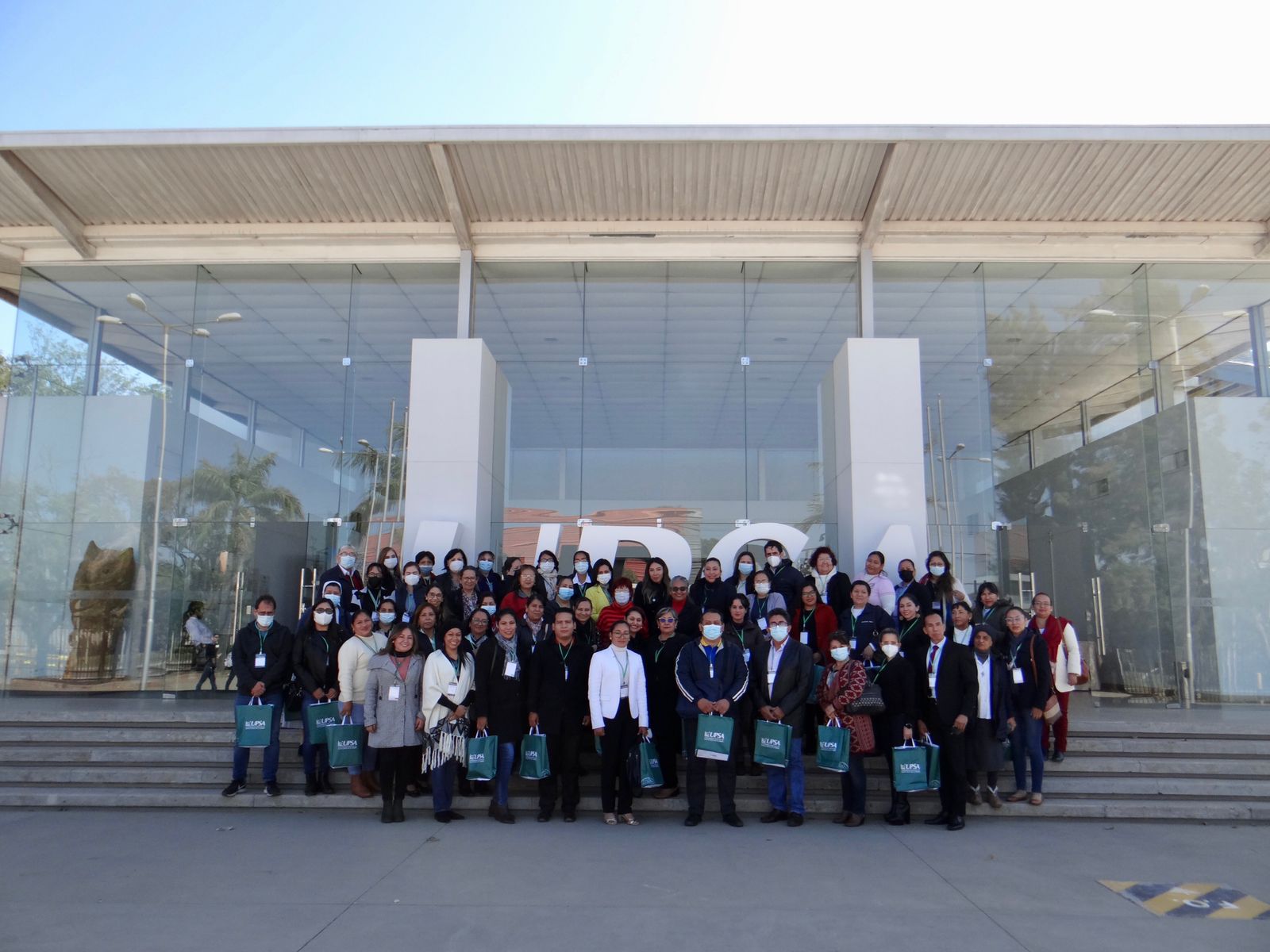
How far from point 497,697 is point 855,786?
293 centimetres

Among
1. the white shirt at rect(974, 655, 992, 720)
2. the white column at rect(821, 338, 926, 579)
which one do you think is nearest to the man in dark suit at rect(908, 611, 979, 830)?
the white shirt at rect(974, 655, 992, 720)

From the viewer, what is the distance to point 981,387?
43.2ft

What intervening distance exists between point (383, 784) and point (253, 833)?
98cm

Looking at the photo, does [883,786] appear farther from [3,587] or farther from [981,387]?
[3,587]

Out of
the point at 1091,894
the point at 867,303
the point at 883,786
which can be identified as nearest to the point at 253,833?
the point at 883,786

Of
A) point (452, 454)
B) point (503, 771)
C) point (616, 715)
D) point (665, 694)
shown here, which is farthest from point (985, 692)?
point (452, 454)

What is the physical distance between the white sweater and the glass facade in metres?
4.56

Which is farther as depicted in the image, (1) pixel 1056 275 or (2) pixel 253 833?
(1) pixel 1056 275

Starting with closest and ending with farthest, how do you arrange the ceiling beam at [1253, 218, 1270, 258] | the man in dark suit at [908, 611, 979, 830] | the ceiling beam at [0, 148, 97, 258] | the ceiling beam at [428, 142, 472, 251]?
the man in dark suit at [908, 611, 979, 830]
the ceiling beam at [428, 142, 472, 251]
the ceiling beam at [0, 148, 97, 258]
the ceiling beam at [1253, 218, 1270, 258]

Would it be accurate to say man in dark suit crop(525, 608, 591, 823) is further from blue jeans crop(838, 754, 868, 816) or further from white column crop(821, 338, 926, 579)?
white column crop(821, 338, 926, 579)

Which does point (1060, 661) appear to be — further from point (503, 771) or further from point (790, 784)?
point (503, 771)

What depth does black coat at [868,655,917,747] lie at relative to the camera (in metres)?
7.43

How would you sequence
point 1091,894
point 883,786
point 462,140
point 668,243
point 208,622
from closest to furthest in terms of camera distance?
point 1091,894 → point 883,786 → point 462,140 → point 208,622 → point 668,243

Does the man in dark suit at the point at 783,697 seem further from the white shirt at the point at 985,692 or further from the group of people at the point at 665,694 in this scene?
the white shirt at the point at 985,692
